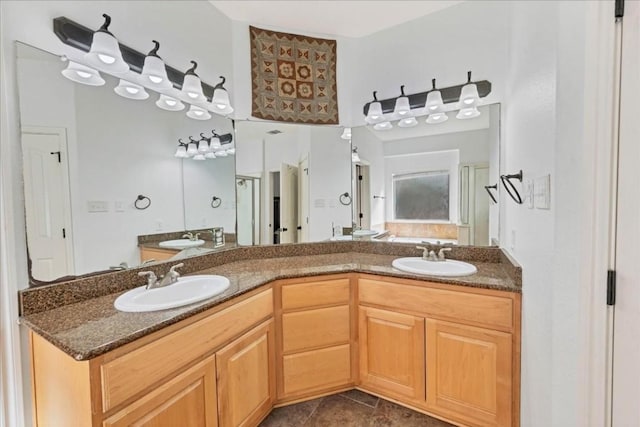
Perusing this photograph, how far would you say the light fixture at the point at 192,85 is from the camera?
1862mm

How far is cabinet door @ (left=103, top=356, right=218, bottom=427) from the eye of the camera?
3.22 ft

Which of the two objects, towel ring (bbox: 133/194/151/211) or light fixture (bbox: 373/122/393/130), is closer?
towel ring (bbox: 133/194/151/211)

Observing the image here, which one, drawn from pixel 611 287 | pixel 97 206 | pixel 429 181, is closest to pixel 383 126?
pixel 429 181

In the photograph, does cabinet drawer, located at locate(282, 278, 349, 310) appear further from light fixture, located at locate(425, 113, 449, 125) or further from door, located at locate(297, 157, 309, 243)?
light fixture, located at locate(425, 113, 449, 125)

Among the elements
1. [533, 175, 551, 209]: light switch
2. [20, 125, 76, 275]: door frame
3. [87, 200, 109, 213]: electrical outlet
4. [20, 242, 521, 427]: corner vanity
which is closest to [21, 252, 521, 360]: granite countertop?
[20, 242, 521, 427]: corner vanity

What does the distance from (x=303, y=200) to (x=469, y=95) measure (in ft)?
4.67

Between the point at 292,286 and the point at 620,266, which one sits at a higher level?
the point at 620,266

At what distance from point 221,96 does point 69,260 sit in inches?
54.5

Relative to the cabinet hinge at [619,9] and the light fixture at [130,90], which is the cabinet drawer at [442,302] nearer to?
the cabinet hinge at [619,9]

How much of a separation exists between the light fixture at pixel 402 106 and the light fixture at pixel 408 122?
0.04 meters

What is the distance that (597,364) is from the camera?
767 millimetres

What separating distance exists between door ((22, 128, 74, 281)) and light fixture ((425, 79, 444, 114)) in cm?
219

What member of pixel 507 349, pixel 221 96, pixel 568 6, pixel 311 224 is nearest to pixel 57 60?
pixel 221 96

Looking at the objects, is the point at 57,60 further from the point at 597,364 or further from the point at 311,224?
the point at 597,364
